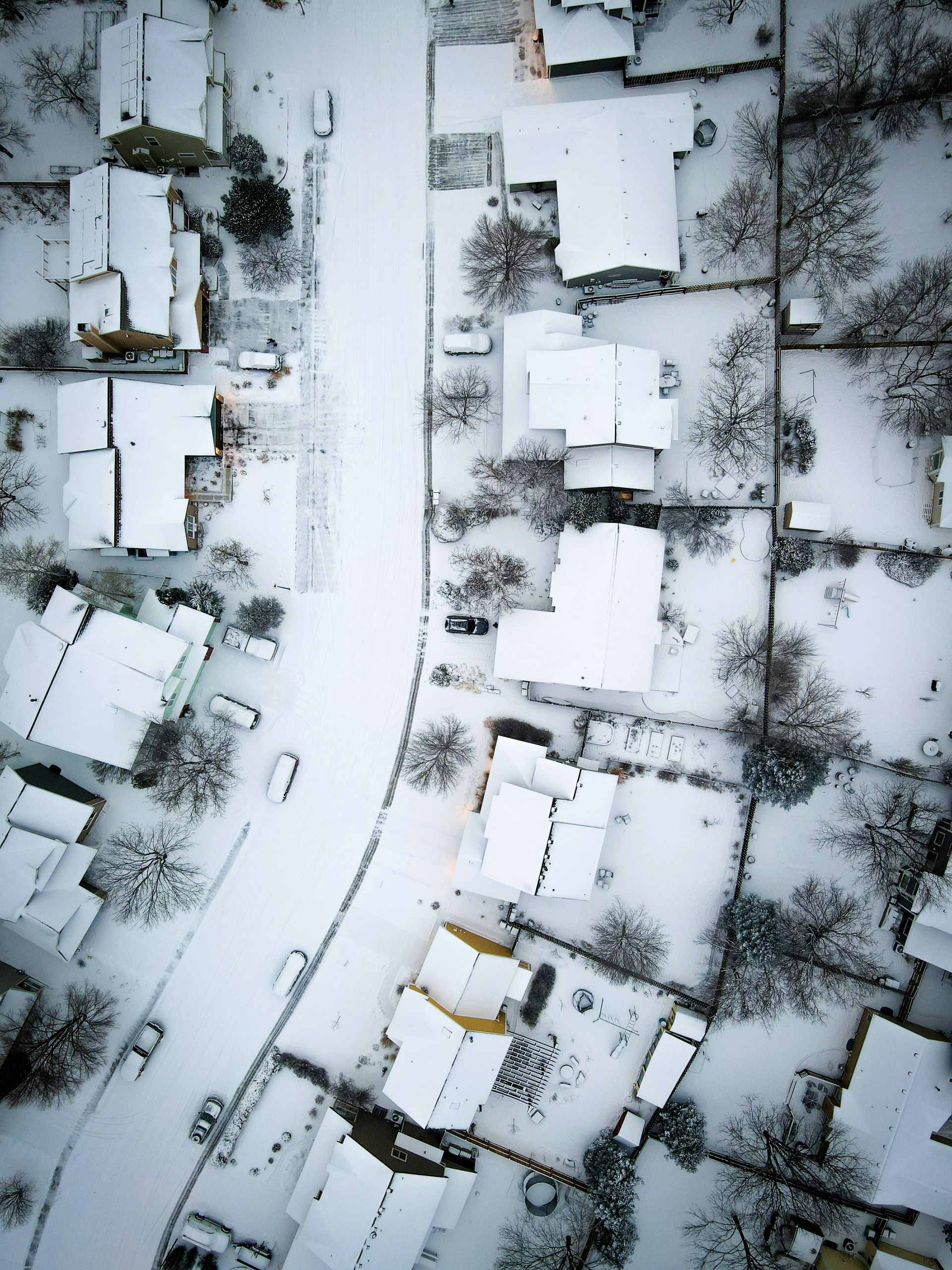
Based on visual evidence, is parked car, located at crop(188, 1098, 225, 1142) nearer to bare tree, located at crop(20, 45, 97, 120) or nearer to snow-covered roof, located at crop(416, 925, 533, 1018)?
snow-covered roof, located at crop(416, 925, 533, 1018)

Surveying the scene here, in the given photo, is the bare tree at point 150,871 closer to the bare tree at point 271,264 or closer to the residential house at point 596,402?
the residential house at point 596,402

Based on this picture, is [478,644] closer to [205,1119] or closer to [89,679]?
[89,679]

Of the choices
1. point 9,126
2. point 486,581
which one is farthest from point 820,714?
point 9,126

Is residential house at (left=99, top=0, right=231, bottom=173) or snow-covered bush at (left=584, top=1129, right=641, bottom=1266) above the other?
residential house at (left=99, top=0, right=231, bottom=173)

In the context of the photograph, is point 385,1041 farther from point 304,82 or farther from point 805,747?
point 304,82

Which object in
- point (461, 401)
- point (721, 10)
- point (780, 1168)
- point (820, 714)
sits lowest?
point (780, 1168)

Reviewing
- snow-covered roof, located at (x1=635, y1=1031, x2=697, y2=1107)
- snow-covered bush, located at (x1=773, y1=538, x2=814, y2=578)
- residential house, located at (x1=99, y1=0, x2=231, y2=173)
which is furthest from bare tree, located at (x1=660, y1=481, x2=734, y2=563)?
residential house, located at (x1=99, y1=0, x2=231, y2=173)

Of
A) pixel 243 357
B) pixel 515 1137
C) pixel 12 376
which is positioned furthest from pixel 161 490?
pixel 515 1137

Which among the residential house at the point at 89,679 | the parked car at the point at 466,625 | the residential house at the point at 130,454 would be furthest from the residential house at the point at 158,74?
the parked car at the point at 466,625
